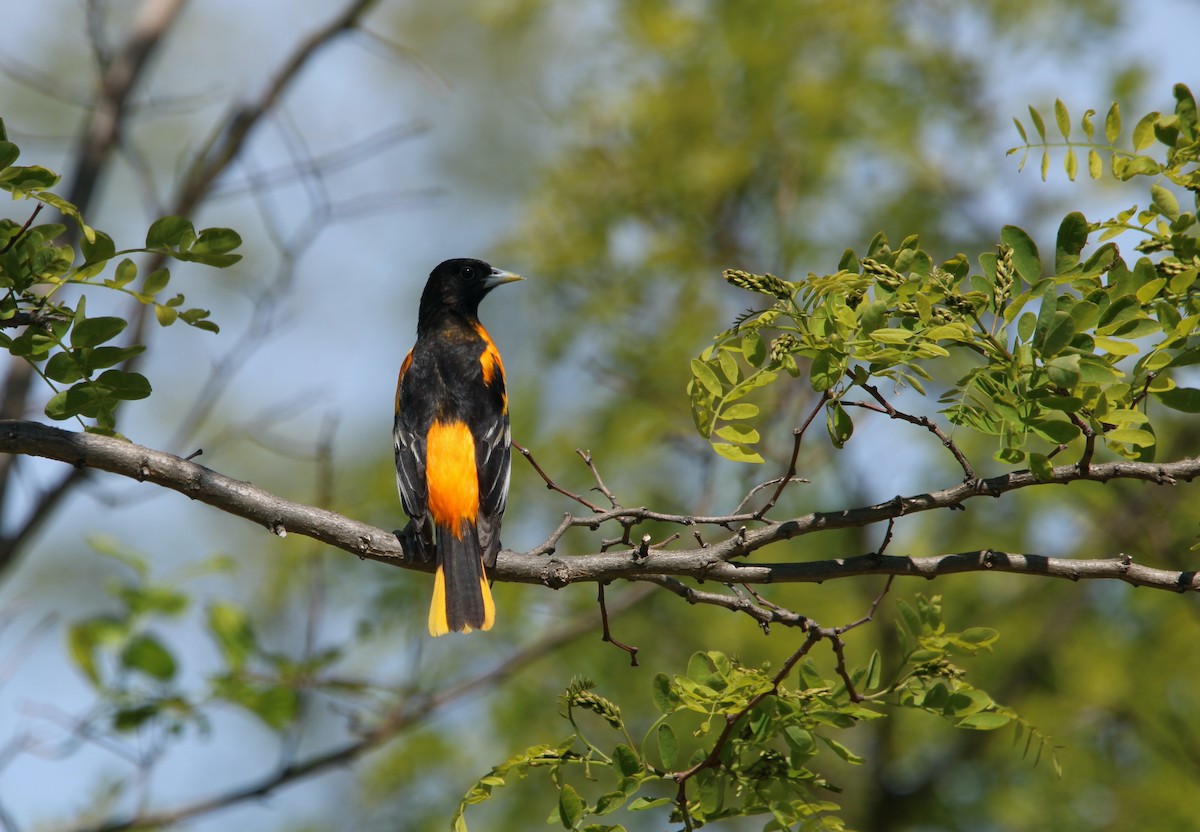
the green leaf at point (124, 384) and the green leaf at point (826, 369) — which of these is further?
the green leaf at point (124, 384)

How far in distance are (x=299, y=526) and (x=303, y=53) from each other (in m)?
5.47

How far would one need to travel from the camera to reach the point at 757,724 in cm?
302

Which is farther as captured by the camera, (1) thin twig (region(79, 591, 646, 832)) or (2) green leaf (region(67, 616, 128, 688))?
(1) thin twig (region(79, 591, 646, 832))

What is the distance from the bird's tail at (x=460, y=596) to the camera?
14.7 feet

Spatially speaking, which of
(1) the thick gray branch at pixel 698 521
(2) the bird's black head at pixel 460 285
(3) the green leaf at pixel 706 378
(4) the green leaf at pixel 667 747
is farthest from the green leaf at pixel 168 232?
(2) the bird's black head at pixel 460 285

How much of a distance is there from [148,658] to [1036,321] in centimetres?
438

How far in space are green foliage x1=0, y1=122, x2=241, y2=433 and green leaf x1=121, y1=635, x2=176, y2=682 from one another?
8.14 feet

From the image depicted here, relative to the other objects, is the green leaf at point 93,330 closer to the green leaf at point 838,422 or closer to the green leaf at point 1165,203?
the green leaf at point 838,422

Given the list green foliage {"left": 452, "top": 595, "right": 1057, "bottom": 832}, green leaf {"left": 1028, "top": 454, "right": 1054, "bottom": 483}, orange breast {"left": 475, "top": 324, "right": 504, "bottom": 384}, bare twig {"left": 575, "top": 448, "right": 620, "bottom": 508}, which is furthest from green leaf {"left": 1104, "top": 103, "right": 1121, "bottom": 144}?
orange breast {"left": 475, "top": 324, "right": 504, "bottom": 384}

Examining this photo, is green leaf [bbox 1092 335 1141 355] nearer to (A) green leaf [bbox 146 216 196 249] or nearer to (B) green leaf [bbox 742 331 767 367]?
(B) green leaf [bbox 742 331 767 367]

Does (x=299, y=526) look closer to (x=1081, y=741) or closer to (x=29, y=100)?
(x=1081, y=741)

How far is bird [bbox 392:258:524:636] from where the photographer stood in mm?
4508

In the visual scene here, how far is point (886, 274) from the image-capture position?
2.78 m

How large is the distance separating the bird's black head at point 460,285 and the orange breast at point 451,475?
201 centimetres
